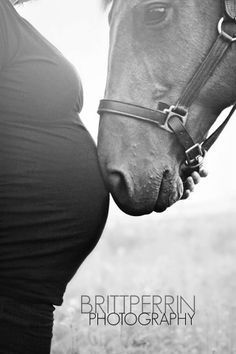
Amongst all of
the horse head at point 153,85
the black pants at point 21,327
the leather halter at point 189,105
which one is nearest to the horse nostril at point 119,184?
the horse head at point 153,85

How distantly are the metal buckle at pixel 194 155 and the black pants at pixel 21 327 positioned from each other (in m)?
0.84

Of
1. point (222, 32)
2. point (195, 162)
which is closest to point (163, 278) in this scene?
point (195, 162)

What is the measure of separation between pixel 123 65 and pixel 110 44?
15cm

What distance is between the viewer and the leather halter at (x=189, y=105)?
8.14 ft

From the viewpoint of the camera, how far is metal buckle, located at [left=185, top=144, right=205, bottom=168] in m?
2.55

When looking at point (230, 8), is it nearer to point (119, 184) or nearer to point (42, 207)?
point (119, 184)

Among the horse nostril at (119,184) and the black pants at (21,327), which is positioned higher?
the horse nostril at (119,184)

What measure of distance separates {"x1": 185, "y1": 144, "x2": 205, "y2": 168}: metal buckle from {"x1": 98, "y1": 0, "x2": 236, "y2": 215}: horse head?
0.02m

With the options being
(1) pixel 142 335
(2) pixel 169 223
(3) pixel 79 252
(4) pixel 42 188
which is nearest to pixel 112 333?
(1) pixel 142 335

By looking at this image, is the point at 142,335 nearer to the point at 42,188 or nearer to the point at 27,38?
the point at 42,188

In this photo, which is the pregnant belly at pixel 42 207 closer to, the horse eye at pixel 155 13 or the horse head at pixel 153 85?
the horse head at pixel 153 85

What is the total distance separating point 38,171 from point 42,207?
0.43 ft

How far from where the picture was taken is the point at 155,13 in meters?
2.50

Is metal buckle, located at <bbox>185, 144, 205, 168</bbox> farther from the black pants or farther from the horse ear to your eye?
the black pants
